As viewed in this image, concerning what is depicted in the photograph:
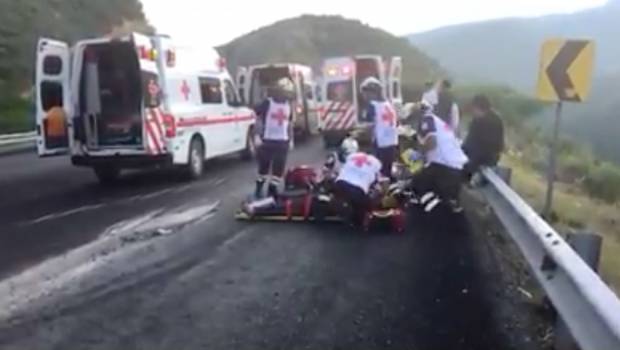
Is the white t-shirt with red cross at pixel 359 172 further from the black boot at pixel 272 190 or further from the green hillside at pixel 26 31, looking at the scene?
the green hillside at pixel 26 31

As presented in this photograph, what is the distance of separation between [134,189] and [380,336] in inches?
394

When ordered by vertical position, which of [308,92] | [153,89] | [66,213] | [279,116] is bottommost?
[66,213]

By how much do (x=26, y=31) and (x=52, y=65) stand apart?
25162mm

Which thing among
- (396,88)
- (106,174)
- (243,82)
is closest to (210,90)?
(106,174)

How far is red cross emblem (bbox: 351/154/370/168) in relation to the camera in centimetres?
1098

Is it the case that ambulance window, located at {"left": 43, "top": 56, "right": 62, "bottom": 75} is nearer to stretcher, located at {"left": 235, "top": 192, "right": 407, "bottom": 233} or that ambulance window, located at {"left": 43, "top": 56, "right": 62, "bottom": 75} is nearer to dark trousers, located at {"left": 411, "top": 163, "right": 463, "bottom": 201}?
stretcher, located at {"left": 235, "top": 192, "right": 407, "bottom": 233}

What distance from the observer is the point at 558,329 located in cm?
588

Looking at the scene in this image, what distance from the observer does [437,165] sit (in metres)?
12.2

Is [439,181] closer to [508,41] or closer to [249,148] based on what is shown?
[249,148]

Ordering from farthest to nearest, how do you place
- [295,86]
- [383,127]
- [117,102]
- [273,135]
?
[295,86]
[117,102]
[383,127]
[273,135]

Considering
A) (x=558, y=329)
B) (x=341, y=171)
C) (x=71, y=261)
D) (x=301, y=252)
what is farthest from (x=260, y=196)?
(x=558, y=329)

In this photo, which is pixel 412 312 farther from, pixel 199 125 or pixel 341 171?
pixel 199 125

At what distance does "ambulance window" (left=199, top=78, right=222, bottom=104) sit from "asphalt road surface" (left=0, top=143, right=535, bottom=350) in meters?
5.06

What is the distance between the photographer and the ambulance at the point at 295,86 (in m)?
28.0
